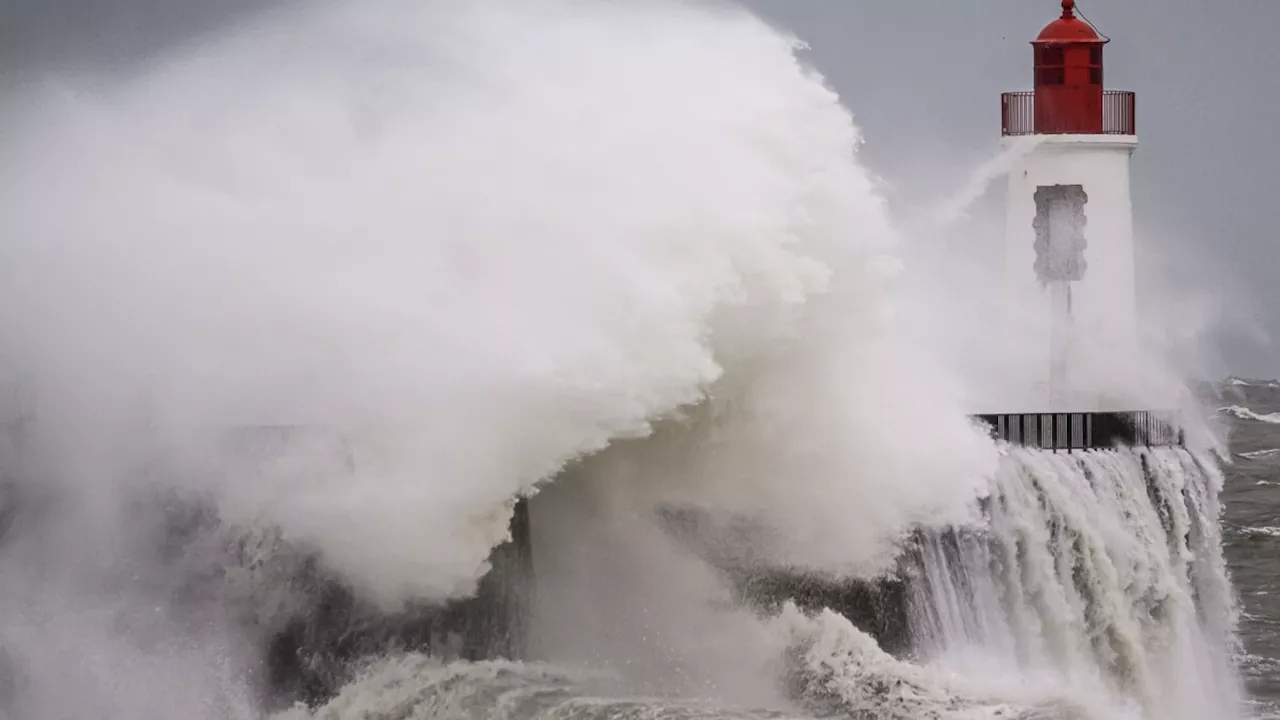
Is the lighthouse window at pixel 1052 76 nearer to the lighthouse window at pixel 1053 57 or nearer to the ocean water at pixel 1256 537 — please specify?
the lighthouse window at pixel 1053 57

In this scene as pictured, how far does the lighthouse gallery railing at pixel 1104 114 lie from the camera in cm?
2998

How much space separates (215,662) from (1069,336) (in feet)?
50.6

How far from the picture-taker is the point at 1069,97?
98.1 ft

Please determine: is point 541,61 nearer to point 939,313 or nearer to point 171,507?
point 171,507

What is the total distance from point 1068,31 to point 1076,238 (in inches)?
109

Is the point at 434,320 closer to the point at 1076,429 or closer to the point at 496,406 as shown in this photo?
the point at 496,406

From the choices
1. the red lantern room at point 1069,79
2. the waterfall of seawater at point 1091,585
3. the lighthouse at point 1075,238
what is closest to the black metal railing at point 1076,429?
the waterfall of seawater at point 1091,585

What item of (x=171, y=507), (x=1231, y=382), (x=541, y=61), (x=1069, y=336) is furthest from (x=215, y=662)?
(x=1231, y=382)

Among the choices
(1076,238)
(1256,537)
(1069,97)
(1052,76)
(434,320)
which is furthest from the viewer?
(1256,537)

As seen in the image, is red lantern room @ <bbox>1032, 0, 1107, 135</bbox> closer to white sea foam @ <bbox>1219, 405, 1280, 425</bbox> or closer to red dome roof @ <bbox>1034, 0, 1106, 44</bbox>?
red dome roof @ <bbox>1034, 0, 1106, 44</bbox>

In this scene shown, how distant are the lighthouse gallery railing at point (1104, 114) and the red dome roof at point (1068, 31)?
74 centimetres

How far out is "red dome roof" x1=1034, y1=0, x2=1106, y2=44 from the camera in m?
30.3

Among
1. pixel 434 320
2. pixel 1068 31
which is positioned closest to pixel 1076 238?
pixel 1068 31

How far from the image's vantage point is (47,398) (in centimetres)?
1936
